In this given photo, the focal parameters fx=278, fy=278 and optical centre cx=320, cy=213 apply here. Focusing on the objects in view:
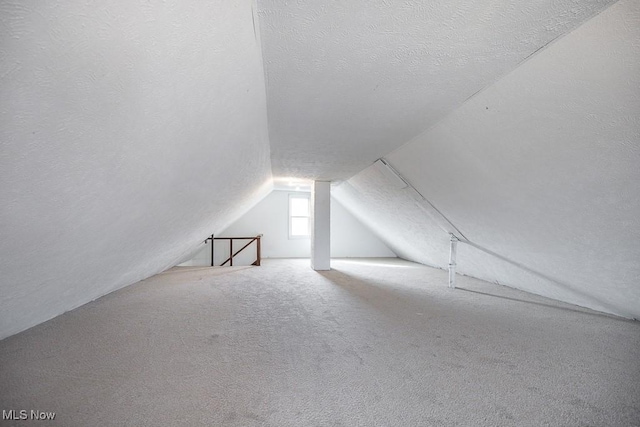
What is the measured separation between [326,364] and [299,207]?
6.81 metres

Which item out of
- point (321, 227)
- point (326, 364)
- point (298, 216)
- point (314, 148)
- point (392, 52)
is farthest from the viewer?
point (298, 216)

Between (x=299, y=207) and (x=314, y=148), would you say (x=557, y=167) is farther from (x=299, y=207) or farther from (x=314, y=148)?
(x=299, y=207)

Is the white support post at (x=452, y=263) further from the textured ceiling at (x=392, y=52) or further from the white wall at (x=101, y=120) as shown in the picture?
the white wall at (x=101, y=120)

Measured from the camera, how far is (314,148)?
364 cm

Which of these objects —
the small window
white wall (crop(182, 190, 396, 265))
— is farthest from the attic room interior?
the small window

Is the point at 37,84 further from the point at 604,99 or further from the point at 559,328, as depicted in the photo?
the point at 559,328

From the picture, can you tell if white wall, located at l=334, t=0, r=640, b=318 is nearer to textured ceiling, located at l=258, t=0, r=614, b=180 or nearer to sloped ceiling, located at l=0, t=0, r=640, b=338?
sloped ceiling, located at l=0, t=0, r=640, b=338

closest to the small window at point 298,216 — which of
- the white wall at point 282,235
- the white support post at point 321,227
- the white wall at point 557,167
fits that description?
the white wall at point 282,235

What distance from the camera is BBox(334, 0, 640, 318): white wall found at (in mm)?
1537

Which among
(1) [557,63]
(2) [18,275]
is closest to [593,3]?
(1) [557,63]

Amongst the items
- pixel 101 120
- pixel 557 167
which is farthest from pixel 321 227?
pixel 101 120

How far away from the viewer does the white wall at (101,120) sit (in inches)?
34.6

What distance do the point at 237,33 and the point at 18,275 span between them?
6.76 ft

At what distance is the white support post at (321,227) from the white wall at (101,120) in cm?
354
